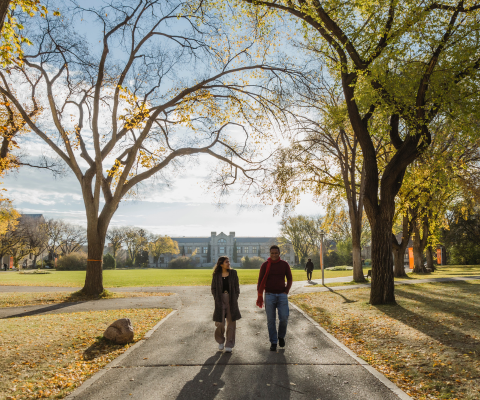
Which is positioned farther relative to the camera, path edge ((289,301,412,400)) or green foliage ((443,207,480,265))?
green foliage ((443,207,480,265))

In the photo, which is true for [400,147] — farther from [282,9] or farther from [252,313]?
[252,313]

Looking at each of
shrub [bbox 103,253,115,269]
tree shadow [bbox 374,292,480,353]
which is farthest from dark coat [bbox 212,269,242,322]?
shrub [bbox 103,253,115,269]

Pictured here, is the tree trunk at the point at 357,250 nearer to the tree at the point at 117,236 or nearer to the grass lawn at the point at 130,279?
the grass lawn at the point at 130,279

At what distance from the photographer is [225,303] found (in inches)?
259

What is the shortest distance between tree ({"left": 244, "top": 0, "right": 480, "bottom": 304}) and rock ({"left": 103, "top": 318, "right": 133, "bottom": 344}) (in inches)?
308

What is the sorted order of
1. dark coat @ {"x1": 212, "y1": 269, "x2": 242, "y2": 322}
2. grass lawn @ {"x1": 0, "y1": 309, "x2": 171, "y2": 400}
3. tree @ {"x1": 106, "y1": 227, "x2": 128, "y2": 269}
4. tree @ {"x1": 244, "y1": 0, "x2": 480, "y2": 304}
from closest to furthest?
grass lawn @ {"x1": 0, "y1": 309, "x2": 171, "y2": 400} → dark coat @ {"x1": 212, "y1": 269, "x2": 242, "y2": 322} → tree @ {"x1": 244, "y1": 0, "x2": 480, "y2": 304} → tree @ {"x1": 106, "y1": 227, "x2": 128, "y2": 269}

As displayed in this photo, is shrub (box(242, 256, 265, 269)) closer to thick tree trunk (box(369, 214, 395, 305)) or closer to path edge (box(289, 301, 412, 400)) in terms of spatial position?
thick tree trunk (box(369, 214, 395, 305))

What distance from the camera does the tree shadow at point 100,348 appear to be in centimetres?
641

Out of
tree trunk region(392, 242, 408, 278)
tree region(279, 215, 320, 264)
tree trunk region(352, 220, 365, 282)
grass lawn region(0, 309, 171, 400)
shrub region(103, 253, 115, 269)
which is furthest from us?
tree region(279, 215, 320, 264)

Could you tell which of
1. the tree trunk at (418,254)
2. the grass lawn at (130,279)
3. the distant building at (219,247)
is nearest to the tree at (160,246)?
the distant building at (219,247)

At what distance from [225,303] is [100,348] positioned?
256cm

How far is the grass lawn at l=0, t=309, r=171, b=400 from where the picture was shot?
4914 mm

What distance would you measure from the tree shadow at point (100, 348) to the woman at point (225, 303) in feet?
6.65

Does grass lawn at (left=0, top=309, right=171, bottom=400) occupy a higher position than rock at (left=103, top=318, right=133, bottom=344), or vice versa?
rock at (left=103, top=318, right=133, bottom=344)
